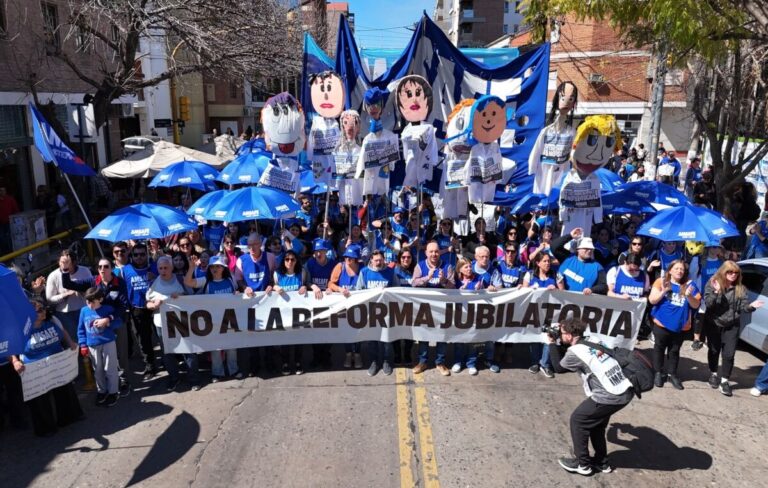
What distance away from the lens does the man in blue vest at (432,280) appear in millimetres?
7309

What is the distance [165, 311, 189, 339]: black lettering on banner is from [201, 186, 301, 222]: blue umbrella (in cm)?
168

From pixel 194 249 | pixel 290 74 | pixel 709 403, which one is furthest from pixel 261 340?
pixel 290 74

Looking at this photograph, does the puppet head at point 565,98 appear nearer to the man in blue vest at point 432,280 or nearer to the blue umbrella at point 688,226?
the blue umbrella at point 688,226

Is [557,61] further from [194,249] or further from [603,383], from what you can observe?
[603,383]

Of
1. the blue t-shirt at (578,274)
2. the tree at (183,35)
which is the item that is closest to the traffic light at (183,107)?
the tree at (183,35)

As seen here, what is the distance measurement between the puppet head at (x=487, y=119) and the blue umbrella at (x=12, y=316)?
5.76 m

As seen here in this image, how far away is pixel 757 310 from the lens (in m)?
7.38

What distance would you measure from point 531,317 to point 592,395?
7.70ft

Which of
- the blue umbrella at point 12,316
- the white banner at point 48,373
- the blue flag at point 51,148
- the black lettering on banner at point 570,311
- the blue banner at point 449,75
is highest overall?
the blue banner at point 449,75

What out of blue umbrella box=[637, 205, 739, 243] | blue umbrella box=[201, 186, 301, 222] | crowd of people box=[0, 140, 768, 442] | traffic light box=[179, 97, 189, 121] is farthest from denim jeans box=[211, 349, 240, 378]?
traffic light box=[179, 97, 189, 121]

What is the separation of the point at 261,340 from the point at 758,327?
20.7ft

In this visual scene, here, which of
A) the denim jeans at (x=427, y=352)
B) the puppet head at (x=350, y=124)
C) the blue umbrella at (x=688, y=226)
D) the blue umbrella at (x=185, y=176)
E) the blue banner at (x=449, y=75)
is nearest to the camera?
the denim jeans at (x=427, y=352)

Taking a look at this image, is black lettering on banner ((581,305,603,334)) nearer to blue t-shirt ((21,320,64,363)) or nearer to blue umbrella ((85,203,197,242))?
blue umbrella ((85,203,197,242))

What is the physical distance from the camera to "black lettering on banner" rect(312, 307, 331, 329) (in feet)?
23.4
